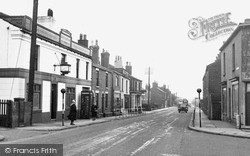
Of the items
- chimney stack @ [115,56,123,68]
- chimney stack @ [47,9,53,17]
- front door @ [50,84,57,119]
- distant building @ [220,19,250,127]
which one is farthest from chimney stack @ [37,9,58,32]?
chimney stack @ [115,56,123,68]

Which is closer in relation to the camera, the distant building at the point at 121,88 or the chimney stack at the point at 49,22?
the chimney stack at the point at 49,22

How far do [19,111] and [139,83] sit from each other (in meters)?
46.9

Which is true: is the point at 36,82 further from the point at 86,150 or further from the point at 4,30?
the point at 86,150

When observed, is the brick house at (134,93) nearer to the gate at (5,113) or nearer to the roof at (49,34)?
the roof at (49,34)

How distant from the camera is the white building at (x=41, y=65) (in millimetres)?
20266

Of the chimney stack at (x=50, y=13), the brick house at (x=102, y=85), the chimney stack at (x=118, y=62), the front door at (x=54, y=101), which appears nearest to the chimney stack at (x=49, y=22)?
the chimney stack at (x=50, y=13)

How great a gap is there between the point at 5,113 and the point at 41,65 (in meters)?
5.67

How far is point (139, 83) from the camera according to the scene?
64.6 m

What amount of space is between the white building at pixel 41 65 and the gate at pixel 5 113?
62.2 inches

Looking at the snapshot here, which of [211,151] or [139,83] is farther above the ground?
[139,83]

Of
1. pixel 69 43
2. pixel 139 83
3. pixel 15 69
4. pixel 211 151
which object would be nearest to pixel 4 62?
pixel 15 69

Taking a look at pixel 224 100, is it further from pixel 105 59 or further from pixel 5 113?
pixel 5 113

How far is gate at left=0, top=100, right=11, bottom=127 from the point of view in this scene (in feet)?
59.9

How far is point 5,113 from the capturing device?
18.6 meters
